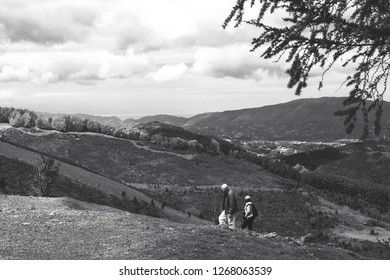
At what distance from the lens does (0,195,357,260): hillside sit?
11570 millimetres

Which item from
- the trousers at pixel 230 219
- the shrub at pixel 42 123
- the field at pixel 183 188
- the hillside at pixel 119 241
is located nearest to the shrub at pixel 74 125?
the shrub at pixel 42 123

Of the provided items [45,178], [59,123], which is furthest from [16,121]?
[45,178]

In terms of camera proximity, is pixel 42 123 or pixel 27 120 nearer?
pixel 27 120

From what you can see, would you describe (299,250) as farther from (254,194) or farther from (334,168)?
(334,168)

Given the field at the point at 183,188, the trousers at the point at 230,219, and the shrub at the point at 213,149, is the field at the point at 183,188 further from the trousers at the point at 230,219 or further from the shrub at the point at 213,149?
the shrub at the point at 213,149

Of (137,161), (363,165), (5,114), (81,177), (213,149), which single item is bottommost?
(363,165)

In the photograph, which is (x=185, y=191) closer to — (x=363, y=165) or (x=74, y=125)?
(x=74, y=125)

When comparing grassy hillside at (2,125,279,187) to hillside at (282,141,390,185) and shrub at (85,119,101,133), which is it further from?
hillside at (282,141,390,185)

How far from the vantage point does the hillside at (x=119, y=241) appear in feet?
38.0

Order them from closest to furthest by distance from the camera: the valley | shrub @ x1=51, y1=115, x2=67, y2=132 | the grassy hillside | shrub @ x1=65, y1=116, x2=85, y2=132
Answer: the valley → the grassy hillside → shrub @ x1=51, y1=115, x2=67, y2=132 → shrub @ x1=65, y1=116, x2=85, y2=132

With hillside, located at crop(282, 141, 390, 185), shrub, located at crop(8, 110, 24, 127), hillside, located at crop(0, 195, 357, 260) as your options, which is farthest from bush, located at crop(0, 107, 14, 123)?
hillside, located at crop(282, 141, 390, 185)

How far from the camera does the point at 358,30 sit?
667 centimetres

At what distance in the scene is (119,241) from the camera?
41.0ft
